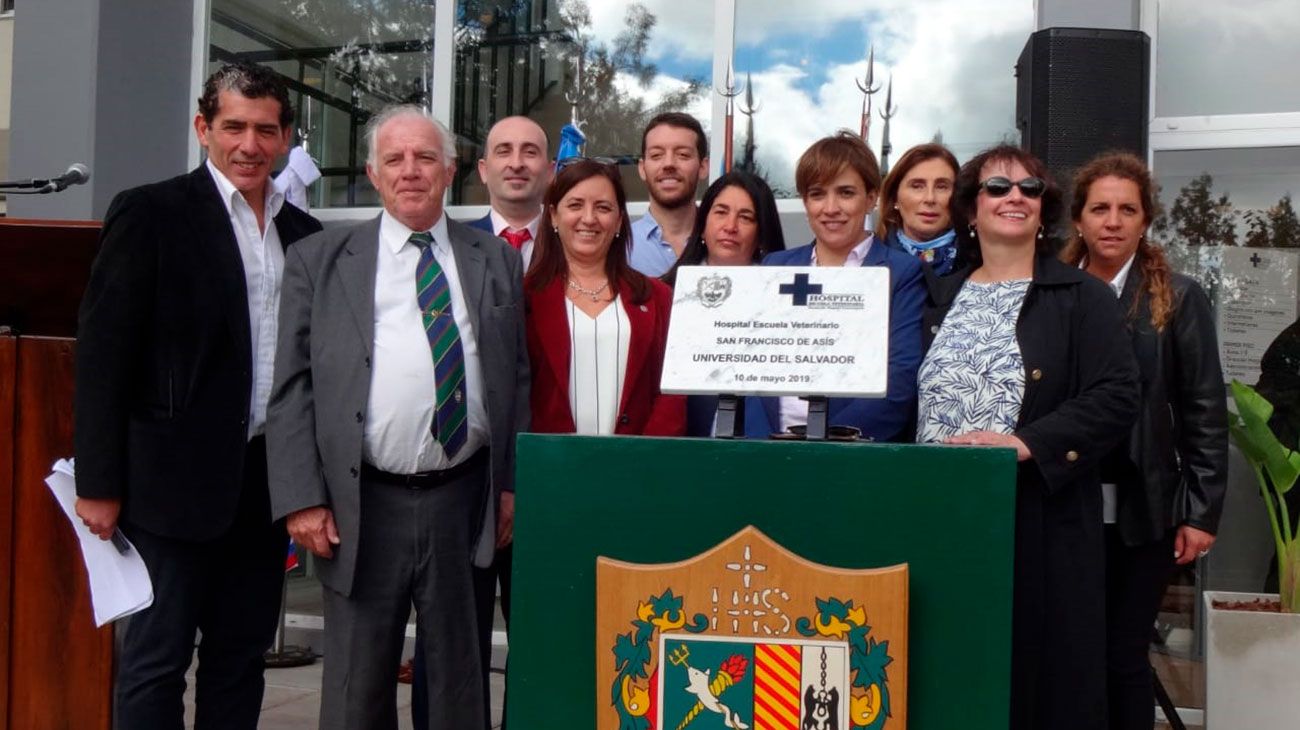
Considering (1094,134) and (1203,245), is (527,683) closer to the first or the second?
(1094,134)

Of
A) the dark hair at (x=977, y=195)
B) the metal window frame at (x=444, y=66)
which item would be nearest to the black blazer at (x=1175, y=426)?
the dark hair at (x=977, y=195)

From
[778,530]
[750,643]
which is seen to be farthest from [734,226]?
[750,643]

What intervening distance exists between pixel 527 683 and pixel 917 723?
2.45ft

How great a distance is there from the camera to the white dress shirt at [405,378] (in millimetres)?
3102

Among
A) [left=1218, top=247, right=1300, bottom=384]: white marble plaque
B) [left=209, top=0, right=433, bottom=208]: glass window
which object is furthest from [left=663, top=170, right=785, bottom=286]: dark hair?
[left=209, top=0, right=433, bottom=208]: glass window

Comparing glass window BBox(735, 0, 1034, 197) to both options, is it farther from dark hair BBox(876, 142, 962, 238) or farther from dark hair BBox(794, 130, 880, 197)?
dark hair BBox(794, 130, 880, 197)

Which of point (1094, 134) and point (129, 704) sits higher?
point (1094, 134)

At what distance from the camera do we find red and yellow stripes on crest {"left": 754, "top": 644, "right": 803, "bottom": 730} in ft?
7.86

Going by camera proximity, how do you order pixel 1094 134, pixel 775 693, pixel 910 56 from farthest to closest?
pixel 910 56 < pixel 1094 134 < pixel 775 693

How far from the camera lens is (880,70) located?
5.80 m

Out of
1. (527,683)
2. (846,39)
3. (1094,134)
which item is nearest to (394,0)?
(846,39)

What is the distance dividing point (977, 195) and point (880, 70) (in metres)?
2.80

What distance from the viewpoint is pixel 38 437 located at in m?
3.58

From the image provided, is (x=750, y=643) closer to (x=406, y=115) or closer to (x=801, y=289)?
(x=801, y=289)
